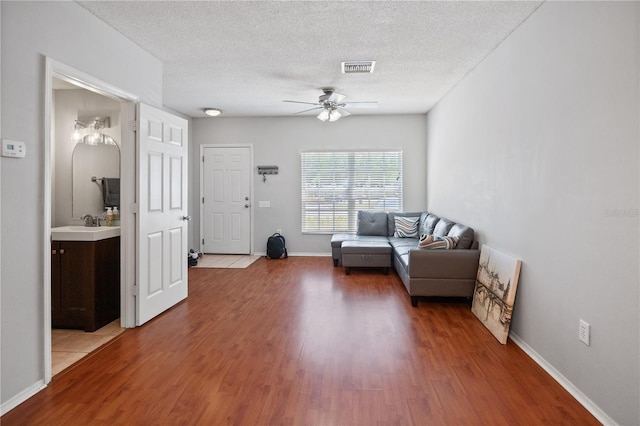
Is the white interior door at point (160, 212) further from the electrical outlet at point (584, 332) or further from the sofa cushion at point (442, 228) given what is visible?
the electrical outlet at point (584, 332)

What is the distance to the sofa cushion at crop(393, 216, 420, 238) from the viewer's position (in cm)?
586

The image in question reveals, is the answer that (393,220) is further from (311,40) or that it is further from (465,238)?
(311,40)

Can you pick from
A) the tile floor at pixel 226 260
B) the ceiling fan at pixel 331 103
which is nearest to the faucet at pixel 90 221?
the tile floor at pixel 226 260

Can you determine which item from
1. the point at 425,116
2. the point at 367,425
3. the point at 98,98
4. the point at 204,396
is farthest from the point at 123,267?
the point at 425,116

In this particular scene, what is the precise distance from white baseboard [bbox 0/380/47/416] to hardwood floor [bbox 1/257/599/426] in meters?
0.05

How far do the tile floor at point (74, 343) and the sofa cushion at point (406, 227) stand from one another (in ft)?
13.8

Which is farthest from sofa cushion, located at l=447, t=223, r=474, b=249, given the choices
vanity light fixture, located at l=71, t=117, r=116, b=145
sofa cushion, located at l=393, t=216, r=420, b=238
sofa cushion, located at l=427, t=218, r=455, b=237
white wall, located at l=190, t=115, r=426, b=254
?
vanity light fixture, located at l=71, t=117, r=116, b=145

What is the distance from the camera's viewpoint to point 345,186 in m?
6.72

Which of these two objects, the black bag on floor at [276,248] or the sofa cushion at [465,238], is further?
the black bag on floor at [276,248]

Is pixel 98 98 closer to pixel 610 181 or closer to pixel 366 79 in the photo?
pixel 366 79

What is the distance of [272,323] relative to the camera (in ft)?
10.8

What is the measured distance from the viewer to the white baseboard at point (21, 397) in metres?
1.96

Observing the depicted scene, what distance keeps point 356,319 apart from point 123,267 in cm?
223

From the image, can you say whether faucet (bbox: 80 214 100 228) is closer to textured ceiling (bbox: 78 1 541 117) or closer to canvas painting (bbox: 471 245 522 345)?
textured ceiling (bbox: 78 1 541 117)
